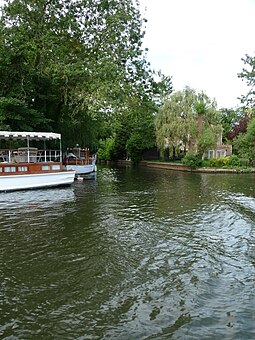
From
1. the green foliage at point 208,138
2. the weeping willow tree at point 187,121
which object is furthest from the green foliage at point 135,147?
the green foliage at point 208,138

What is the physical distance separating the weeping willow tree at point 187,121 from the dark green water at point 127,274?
2387 cm

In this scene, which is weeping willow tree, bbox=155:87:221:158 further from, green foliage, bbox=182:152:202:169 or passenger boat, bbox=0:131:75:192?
passenger boat, bbox=0:131:75:192

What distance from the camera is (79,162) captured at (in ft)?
96.2

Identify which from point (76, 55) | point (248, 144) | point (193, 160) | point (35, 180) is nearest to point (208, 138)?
point (193, 160)

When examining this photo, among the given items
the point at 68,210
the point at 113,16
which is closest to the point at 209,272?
the point at 68,210

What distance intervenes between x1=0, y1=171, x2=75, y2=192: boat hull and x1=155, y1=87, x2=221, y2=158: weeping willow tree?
18.8 m

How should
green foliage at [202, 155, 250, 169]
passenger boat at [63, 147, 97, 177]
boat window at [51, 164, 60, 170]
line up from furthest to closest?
1. green foliage at [202, 155, 250, 169]
2. passenger boat at [63, 147, 97, 177]
3. boat window at [51, 164, 60, 170]

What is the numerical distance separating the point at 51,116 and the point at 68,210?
47.7 feet

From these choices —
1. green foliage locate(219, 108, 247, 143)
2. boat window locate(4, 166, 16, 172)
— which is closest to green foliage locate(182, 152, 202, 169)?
boat window locate(4, 166, 16, 172)

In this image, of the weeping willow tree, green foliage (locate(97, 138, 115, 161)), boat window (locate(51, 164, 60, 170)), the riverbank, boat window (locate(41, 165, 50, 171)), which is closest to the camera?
boat window (locate(41, 165, 50, 171))

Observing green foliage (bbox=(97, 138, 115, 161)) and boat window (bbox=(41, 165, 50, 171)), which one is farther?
green foliage (bbox=(97, 138, 115, 161))

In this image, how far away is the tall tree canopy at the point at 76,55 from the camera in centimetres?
1994

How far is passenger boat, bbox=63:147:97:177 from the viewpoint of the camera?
92.8 feet

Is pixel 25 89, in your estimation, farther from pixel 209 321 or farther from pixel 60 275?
pixel 209 321
